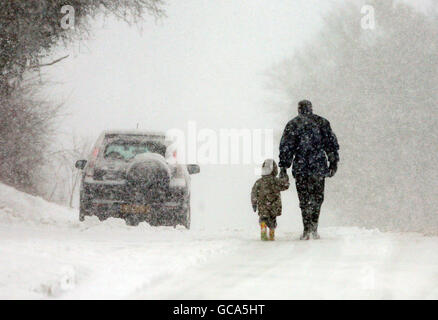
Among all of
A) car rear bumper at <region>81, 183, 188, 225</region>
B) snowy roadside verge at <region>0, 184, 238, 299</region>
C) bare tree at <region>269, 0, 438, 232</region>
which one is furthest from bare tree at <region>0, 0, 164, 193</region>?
bare tree at <region>269, 0, 438, 232</region>

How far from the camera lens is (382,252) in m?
8.26

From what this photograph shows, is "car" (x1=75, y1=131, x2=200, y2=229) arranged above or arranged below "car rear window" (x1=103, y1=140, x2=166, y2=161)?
below

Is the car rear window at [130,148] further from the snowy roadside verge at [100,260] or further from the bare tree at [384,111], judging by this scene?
the bare tree at [384,111]

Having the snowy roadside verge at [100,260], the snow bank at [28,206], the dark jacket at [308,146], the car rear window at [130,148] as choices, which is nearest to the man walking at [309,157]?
the dark jacket at [308,146]

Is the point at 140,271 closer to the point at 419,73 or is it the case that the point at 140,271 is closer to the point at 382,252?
the point at 382,252

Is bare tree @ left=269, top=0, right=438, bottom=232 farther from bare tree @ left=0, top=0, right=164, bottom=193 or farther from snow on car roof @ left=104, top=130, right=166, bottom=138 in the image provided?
snow on car roof @ left=104, top=130, right=166, bottom=138

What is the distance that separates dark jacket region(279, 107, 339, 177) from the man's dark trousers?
0.08 m

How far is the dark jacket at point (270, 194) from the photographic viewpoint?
10.7 m

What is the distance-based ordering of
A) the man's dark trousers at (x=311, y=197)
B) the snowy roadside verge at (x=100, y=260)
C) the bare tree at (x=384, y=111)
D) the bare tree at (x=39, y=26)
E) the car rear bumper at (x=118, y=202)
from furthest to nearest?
the bare tree at (x=384, y=111)
the bare tree at (x=39, y=26)
the car rear bumper at (x=118, y=202)
the man's dark trousers at (x=311, y=197)
the snowy roadside verge at (x=100, y=260)

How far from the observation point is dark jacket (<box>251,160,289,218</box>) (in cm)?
1066

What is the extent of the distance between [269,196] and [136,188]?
2133 mm

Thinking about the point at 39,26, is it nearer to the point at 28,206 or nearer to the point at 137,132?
the point at 137,132

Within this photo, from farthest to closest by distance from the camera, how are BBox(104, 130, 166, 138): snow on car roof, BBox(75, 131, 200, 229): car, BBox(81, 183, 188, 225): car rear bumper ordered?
BBox(104, 130, 166, 138): snow on car roof, BBox(81, 183, 188, 225): car rear bumper, BBox(75, 131, 200, 229): car

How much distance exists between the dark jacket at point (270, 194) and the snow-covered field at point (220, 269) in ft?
1.92
